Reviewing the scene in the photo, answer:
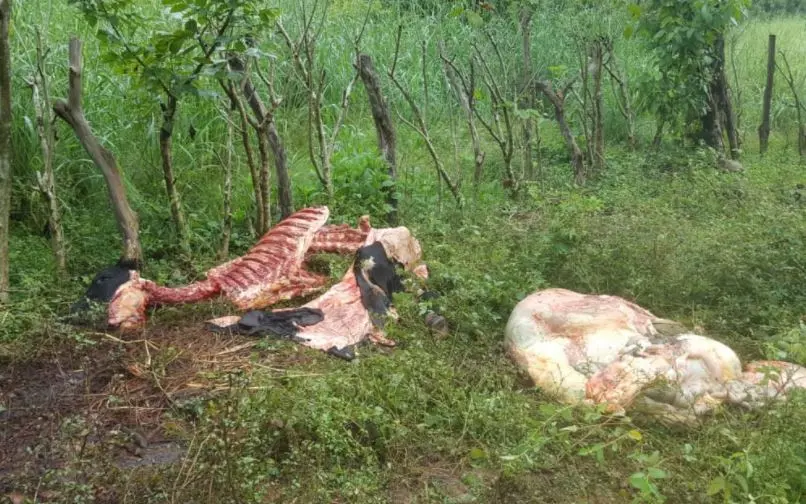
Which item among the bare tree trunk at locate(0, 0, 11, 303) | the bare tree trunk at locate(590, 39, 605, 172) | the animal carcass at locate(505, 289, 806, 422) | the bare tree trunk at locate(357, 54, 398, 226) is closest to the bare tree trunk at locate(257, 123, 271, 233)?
the bare tree trunk at locate(357, 54, 398, 226)

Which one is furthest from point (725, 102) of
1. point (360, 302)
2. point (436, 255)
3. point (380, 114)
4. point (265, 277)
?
point (265, 277)

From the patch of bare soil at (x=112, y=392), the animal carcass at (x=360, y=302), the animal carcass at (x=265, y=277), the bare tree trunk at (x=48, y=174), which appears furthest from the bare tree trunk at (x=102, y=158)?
the animal carcass at (x=360, y=302)

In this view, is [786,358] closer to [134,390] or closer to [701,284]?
[701,284]

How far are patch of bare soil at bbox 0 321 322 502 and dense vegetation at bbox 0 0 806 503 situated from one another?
3 centimetres

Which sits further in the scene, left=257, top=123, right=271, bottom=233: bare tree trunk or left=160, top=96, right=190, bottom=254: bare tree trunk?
Answer: left=257, top=123, right=271, bottom=233: bare tree trunk

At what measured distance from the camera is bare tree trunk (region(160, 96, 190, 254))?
4.27 metres

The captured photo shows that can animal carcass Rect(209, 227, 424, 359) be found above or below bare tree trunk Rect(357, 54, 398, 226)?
below

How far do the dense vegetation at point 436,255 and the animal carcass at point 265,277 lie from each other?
0.40 feet

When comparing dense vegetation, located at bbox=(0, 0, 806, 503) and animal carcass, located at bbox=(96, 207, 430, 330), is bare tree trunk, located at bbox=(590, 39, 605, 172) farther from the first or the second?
animal carcass, located at bbox=(96, 207, 430, 330)

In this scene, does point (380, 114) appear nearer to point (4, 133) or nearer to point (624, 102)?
point (4, 133)

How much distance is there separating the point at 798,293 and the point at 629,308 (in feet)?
3.33

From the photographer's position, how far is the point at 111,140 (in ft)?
18.0

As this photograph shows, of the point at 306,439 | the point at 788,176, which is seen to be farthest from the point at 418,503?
the point at 788,176

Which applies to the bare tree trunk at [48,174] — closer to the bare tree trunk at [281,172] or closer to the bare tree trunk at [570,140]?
the bare tree trunk at [281,172]
